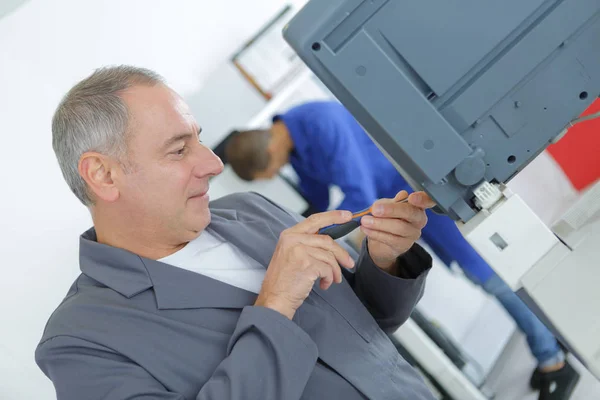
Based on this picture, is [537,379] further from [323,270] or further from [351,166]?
A: [323,270]

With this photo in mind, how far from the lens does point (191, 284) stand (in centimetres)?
99

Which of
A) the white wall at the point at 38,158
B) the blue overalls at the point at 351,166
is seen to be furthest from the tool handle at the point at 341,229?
the white wall at the point at 38,158

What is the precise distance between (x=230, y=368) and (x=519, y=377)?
1854mm

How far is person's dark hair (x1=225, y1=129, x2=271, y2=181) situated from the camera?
210 cm

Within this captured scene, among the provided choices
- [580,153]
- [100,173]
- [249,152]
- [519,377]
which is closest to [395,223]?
[100,173]

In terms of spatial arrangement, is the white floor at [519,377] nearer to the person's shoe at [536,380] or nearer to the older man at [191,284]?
the person's shoe at [536,380]

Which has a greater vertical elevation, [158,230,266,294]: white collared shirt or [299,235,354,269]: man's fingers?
[158,230,266,294]: white collared shirt

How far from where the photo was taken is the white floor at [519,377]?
2020mm

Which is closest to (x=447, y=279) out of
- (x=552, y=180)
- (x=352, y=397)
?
(x=552, y=180)

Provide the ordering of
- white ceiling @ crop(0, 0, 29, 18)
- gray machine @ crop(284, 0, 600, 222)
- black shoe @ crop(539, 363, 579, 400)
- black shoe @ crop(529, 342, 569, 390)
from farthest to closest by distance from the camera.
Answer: black shoe @ crop(529, 342, 569, 390) < black shoe @ crop(539, 363, 579, 400) < white ceiling @ crop(0, 0, 29, 18) < gray machine @ crop(284, 0, 600, 222)

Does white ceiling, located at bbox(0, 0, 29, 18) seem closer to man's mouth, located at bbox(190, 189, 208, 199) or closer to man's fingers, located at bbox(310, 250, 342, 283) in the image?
man's mouth, located at bbox(190, 189, 208, 199)

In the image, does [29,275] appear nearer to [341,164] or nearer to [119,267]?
[119,267]

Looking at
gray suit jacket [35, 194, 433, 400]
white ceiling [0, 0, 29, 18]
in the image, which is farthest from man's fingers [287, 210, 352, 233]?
white ceiling [0, 0, 29, 18]

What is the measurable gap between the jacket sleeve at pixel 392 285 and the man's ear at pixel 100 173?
0.52 m
